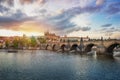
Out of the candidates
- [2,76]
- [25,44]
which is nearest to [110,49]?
[2,76]

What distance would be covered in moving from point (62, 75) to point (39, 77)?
353 centimetres

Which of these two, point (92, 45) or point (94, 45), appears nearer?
point (94, 45)

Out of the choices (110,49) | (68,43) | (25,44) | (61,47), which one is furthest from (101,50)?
(25,44)

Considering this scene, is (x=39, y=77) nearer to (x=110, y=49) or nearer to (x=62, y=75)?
(x=62, y=75)

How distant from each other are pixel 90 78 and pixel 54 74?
18.3 feet

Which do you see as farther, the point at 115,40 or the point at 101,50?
the point at 101,50

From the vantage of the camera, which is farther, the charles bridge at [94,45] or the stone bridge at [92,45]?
the stone bridge at [92,45]

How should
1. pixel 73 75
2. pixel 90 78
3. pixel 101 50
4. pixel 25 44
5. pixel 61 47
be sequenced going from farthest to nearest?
1. pixel 25 44
2. pixel 61 47
3. pixel 101 50
4. pixel 73 75
5. pixel 90 78

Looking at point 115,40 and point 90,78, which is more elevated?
point 115,40

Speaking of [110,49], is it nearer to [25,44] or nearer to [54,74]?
[54,74]

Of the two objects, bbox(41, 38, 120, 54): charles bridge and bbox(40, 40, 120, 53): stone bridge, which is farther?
bbox(40, 40, 120, 53): stone bridge

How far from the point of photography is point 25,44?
157 m

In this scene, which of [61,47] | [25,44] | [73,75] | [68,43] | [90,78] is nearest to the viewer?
[90,78]

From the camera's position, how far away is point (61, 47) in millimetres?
118500
